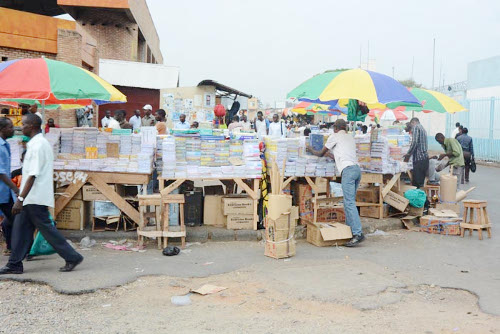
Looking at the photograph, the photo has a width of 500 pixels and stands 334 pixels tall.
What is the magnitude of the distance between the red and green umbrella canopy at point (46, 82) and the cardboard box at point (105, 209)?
6.40 ft

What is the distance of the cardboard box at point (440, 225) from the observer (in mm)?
9195

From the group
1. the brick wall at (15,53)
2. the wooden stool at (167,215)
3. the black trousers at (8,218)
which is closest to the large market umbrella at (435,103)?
the wooden stool at (167,215)

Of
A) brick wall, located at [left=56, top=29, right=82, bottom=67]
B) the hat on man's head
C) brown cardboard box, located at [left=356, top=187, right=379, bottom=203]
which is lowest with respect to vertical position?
brown cardboard box, located at [left=356, top=187, right=379, bottom=203]

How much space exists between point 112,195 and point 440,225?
6.03m

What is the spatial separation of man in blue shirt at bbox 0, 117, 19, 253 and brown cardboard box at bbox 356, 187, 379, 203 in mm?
6557

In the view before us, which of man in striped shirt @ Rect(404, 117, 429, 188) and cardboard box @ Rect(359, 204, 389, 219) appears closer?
cardboard box @ Rect(359, 204, 389, 219)

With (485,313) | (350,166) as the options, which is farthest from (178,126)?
(485,313)

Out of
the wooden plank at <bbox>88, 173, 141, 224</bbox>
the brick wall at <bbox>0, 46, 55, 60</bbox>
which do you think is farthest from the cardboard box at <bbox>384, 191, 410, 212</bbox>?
the brick wall at <bbox>0, 46, 55, 60</bbox>

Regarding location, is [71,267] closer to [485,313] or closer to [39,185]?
[39,185]

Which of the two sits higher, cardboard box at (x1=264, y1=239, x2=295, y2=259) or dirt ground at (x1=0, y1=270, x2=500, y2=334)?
cardboard box at (x1=264, y1=239, x2=295, y2=259)

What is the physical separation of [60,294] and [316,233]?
164 inches

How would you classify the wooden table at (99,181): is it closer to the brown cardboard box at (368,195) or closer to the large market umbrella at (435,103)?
the brown cardboard box at (368,195)

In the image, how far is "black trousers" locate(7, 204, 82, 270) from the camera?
6172 millimetres

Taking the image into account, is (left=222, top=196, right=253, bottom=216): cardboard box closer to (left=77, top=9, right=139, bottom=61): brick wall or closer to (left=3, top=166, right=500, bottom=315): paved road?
(left=3, top=166, right=500, bottom=315): paved road
